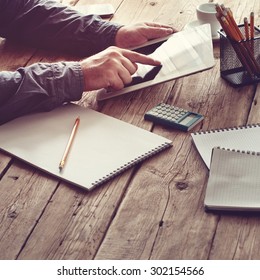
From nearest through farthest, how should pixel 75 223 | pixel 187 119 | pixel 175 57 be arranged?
pixel 75 223
pixel 187 119
pixel 175 57

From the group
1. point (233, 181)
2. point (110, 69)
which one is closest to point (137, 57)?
point (110, 69)

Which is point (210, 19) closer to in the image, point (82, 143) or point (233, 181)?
point (82, 143)

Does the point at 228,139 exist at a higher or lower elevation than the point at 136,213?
lower

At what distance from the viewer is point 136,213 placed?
4.22 feet

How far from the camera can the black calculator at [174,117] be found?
1549 mm

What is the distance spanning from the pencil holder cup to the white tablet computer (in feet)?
0.15

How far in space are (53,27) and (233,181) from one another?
970 mm

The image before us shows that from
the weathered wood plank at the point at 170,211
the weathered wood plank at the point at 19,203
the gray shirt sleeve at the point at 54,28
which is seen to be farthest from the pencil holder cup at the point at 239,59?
the weathered wood plank at the point at 19,203

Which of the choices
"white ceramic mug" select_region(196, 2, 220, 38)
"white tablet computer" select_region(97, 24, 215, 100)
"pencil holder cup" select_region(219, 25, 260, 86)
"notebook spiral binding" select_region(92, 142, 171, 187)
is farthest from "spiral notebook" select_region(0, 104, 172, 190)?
"white ceramic mug" select_region(196, 2, 220, 38)

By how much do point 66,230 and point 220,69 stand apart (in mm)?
734

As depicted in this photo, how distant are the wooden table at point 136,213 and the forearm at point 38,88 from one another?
0.11m

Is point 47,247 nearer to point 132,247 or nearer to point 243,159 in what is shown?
point 132,247

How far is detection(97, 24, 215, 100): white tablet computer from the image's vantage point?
5.81 ft

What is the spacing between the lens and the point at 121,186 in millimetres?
1364
